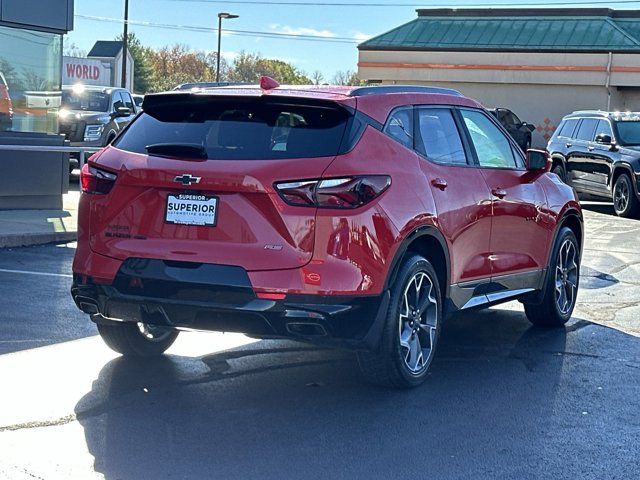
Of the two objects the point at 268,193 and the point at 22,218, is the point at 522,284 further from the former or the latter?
the point at 22,218

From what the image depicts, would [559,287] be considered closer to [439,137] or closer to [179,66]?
[439,137]

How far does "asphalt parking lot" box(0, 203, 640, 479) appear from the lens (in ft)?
16.4

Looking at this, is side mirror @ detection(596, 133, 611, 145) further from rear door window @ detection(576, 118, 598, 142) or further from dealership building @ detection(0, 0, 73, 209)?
dealership building @ detection(0, 0, 73, 209)

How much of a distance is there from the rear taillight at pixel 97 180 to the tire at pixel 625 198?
14.1m

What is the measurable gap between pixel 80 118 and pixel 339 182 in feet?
57.5

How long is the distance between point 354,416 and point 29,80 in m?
10.8

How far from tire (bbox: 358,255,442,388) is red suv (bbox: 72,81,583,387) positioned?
0.01m

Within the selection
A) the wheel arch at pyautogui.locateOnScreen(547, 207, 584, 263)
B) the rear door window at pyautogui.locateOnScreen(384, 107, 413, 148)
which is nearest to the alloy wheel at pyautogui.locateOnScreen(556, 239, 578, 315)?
the wheel arch at pyautogui.locateOnScreen(547, 207, 584, 263)

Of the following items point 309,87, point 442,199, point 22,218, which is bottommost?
point 22,218

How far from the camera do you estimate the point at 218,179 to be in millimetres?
5680

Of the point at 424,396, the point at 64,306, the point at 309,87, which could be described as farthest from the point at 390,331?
the point at 64,306

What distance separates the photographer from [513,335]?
8258 millimetres

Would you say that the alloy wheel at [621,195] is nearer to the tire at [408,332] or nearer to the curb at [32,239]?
the curb at [32,239]

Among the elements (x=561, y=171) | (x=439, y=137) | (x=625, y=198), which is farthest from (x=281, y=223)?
(x=561, y=171)
